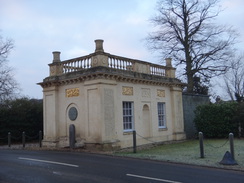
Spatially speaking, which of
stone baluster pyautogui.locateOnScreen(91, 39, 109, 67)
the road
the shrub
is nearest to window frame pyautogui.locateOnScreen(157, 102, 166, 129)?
the shrub

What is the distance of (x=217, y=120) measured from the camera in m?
24.2

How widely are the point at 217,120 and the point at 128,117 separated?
920 centimetres

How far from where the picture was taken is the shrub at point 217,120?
78.6 feet

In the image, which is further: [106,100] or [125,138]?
[125,138]

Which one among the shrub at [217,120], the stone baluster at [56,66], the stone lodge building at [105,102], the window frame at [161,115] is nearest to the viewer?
the stone lodge building at [105,102]

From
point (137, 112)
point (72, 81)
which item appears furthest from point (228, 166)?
point (72, 81)

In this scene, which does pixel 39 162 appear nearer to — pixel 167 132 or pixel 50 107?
pixel 50 107

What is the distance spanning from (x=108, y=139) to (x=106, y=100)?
2233 mm

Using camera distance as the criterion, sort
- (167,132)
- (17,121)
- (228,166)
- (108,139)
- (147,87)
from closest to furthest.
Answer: (228,166) < (108,139) < (147,87) < (167,132) < (17,121)

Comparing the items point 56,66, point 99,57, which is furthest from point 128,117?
point 56,66

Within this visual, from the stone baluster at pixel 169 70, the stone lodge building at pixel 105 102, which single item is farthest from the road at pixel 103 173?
the stone baluster at pixel 169 70

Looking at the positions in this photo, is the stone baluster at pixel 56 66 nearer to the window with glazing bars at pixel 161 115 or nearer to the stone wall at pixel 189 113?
the window with glazing bars at pixel 161 115

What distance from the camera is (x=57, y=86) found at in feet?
63.1

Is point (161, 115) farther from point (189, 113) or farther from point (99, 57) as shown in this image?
point (99, 57)
